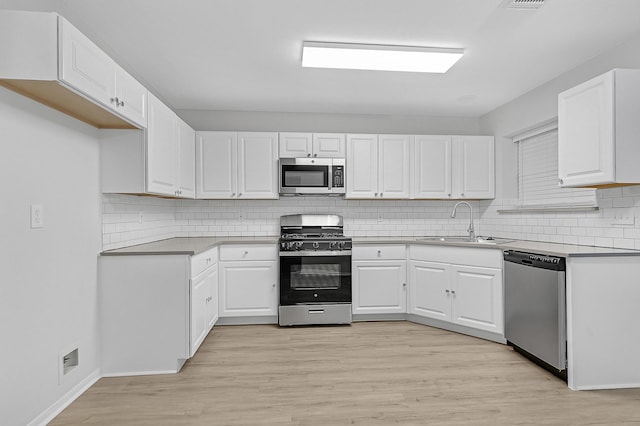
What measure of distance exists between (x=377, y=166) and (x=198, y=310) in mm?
2474

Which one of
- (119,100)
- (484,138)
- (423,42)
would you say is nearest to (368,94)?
(423,42)

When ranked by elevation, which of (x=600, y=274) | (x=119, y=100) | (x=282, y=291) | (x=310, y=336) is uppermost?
(x=119, y=100)

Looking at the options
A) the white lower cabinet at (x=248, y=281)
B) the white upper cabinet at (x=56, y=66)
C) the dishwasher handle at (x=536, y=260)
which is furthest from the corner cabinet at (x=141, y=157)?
the dishwasher handle at (x=536, y=260)

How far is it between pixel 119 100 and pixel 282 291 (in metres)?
2.35

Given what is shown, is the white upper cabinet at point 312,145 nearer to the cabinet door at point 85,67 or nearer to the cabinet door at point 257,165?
the cabinet door at point 257,165

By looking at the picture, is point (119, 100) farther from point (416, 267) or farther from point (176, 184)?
point (416, 267)

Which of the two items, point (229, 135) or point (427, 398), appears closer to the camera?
point (427, 398)

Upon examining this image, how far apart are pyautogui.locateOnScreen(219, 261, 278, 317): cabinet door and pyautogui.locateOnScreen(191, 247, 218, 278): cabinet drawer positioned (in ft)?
0.79

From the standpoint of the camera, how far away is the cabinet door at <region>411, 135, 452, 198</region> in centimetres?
438

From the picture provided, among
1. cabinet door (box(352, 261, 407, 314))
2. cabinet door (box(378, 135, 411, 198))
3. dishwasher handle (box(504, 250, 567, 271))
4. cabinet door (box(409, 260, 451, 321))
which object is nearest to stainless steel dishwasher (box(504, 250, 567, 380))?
dishwasher handle (box(504, 250, 567, 271))

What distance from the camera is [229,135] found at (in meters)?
4.20

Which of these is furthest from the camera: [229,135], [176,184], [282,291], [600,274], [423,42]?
[229,135]

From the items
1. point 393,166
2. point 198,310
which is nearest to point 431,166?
point 393,166

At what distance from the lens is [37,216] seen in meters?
2.04
